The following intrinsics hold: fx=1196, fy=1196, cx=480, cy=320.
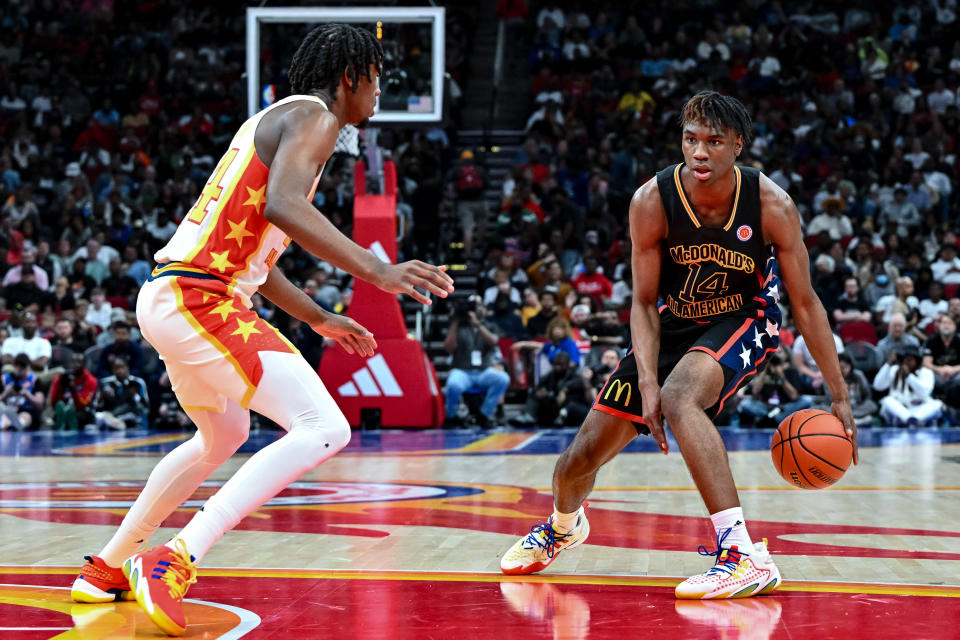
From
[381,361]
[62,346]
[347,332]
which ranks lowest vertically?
[62,346]

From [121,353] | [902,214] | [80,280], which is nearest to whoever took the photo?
[121,353]

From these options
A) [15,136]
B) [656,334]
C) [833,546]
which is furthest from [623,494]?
[15,136]

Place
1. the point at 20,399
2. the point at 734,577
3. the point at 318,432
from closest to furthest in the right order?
the point at 318,432, the point at 734,577, the point at 20,399

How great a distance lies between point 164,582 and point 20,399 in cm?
1086

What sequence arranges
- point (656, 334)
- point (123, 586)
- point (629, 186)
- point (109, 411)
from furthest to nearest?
point (629, 186), point (109, 411), point (656, 334), point (123, 586)

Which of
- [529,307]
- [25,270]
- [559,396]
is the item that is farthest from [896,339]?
[25,270]

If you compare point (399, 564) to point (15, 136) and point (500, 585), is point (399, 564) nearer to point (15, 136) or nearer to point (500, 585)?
point (500, 585)

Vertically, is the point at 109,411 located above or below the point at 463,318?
below

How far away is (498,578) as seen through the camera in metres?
4.27

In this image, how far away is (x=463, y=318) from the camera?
13734mm

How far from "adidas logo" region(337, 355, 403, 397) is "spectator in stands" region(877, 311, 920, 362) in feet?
18.1

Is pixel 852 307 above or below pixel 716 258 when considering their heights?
below

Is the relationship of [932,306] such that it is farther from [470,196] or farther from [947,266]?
[470,196]

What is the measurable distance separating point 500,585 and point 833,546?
164 cm
